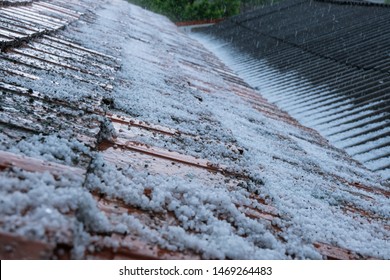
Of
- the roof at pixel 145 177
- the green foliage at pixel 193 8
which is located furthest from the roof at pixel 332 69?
the green foliage at pixel 193 8

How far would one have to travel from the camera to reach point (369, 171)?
3094mm

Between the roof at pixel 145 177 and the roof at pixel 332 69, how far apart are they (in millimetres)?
856

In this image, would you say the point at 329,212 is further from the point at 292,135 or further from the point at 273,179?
the point at 292,135

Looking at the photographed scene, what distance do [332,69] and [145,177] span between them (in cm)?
490

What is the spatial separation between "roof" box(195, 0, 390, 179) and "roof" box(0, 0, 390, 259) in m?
0.86

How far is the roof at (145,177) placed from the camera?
1.02m

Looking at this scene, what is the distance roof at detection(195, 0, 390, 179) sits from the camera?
3.88 m

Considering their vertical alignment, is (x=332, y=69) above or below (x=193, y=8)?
below

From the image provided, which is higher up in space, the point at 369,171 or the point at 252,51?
the point at 252,51

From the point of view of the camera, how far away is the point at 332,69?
5.63m

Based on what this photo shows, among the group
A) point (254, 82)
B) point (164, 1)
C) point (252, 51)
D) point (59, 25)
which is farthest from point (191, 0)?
point (59, 25)

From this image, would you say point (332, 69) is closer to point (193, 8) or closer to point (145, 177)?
point (145, 177)

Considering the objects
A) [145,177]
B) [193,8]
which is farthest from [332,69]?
[193,8]

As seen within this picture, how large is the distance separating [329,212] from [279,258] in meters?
0.69
